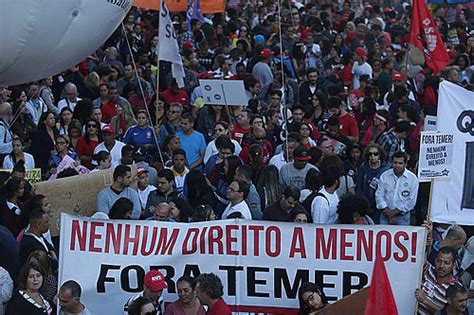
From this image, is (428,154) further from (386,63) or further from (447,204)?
(386,63)

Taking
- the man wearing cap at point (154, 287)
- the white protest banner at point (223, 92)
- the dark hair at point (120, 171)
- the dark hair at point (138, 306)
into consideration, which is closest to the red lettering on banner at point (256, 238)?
the man wearing cap at point (154, 287)

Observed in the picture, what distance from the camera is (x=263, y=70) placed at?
63.7ft

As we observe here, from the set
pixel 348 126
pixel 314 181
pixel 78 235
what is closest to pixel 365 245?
pixel 78 235

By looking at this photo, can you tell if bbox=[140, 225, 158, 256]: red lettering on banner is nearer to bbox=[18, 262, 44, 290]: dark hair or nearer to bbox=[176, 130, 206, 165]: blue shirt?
bbox=[18, 262, 44, 290]: dark hair

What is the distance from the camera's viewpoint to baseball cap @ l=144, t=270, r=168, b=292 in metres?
9.14

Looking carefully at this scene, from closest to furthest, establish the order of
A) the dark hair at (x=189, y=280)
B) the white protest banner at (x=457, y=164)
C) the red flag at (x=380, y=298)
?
1. the red flag at (x=380, y=298)
2. the dark hair at (x=189, y=280)
3. the white protest banner at (x=457, y=164)

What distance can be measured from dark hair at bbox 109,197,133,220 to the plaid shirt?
400 centimetres

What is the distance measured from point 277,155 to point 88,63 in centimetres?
703

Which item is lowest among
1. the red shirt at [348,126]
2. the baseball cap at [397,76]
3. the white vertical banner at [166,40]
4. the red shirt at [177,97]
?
the red shirt at [348,126]

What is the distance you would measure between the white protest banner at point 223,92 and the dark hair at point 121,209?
4.81m

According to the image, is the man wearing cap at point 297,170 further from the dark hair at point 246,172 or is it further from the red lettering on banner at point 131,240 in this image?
the red lettering on banner at point 131,240

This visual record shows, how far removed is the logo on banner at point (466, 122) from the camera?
1017 cm

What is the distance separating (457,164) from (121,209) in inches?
113

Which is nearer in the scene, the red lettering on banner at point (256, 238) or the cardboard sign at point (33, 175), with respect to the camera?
the red lettering on banner at point (256, 238)
